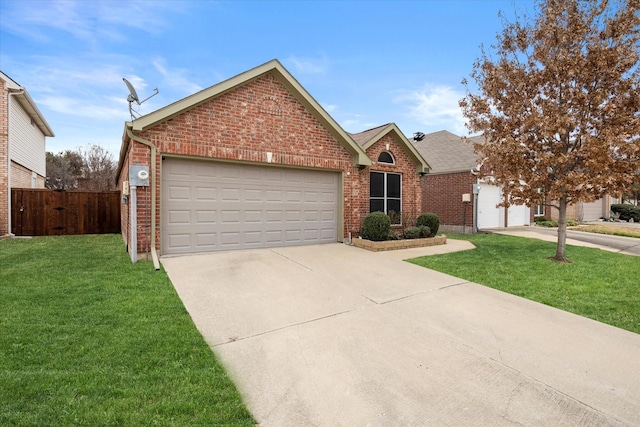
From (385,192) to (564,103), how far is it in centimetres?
557

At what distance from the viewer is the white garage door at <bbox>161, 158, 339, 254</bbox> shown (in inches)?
312

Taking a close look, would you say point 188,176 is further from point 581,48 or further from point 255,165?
point 581,48

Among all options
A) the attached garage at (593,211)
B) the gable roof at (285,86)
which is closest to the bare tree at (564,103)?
the gable roof at (285,86)

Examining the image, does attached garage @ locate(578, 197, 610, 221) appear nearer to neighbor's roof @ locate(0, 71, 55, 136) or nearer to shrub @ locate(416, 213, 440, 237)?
shrub @ locate(416, 213, 440, 237)

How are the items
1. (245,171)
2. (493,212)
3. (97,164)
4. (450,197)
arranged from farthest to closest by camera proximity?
(97,164), (493,212), (450,197), (245,171)

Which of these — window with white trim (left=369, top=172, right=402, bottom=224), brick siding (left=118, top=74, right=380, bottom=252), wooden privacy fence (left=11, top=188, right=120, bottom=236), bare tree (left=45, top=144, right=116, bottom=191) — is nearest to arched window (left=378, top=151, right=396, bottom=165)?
window with white trim (left=369, top=172, right=402, bottom=224)

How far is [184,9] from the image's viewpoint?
9.34 metres

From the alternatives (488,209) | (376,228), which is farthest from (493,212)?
(376,228)

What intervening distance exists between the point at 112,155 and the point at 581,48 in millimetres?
36172

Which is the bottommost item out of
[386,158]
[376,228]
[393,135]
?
[376,228]

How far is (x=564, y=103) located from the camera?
8.13 meters

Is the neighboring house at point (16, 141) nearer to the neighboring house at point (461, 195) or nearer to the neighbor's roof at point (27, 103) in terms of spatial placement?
the neighbor's roof at point (27, 103)

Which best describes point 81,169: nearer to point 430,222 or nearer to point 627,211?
point 430,222

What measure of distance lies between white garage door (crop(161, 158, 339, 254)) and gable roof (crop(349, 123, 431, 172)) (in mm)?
2163
